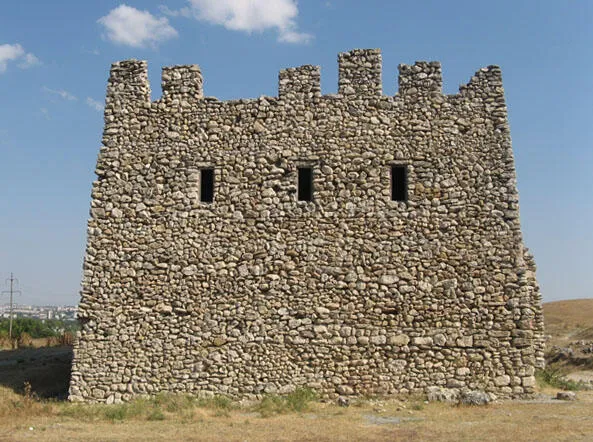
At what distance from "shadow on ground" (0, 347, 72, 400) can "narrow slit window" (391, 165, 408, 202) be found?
898cm

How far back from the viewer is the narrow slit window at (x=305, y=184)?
42.9ft

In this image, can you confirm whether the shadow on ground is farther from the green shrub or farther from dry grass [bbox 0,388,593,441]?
the green shrub

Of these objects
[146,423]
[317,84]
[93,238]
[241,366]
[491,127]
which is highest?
[317,84]

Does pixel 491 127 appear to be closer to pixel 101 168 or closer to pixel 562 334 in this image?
pixel 101 168

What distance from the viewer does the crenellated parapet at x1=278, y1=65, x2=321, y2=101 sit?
1320 centimetres

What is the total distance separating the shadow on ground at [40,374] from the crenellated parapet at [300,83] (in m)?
8.82

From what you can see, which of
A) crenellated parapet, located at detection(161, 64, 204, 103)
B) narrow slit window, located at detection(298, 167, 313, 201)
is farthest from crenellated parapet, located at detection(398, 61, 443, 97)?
crenellated parapet, located at detection(161, 64, 204, 103)

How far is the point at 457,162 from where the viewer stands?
501 inches

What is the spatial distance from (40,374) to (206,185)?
691cm

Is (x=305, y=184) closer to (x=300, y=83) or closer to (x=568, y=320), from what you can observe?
(x=300, y=83)

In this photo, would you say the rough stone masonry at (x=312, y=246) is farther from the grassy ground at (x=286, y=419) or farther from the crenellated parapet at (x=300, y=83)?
the grassy ground at (x=286, y=419)

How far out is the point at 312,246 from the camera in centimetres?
1263

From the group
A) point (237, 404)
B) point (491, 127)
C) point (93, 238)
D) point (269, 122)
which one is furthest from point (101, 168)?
point (491, 127)

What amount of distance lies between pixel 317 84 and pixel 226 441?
808cm
